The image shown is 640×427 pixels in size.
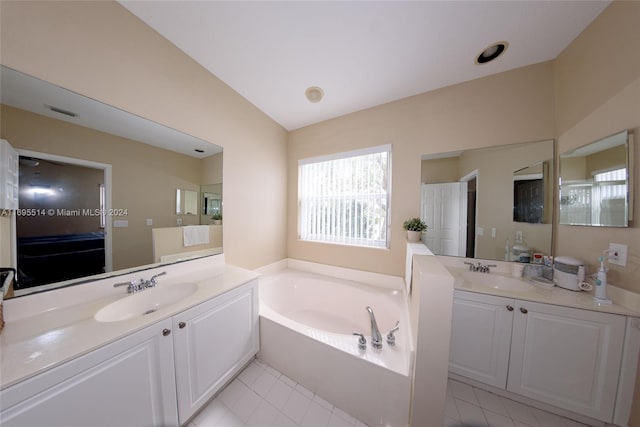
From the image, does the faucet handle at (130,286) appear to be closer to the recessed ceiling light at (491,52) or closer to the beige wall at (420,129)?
the beige wall at (420,129)

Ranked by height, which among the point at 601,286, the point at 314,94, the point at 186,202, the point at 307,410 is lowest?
the point at 307,410

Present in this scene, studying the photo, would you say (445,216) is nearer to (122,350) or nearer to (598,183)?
(598,183)

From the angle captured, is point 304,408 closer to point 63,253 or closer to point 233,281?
point 233,281

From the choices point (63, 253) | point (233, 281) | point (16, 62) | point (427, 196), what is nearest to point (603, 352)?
point (427, 196)

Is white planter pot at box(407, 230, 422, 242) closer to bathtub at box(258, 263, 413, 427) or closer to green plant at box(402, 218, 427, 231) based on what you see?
green plant at box(402, 218, 427, 231)

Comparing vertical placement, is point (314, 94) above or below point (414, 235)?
above

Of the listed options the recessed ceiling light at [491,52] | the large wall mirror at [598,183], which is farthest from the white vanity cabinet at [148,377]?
Answer: the recessed ceiling light at [491,52]

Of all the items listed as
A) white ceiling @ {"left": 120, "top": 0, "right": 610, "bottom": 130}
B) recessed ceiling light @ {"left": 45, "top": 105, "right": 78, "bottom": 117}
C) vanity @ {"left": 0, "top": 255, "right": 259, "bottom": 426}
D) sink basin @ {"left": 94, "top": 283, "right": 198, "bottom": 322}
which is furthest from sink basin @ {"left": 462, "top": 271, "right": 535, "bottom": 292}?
recessed ceiling light @ {"left": 45, "top": 105, "right": 78, "bottom": 117}

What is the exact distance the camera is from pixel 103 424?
0.78m

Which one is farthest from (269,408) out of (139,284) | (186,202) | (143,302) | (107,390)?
(186,202)

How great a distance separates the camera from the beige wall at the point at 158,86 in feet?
3.02

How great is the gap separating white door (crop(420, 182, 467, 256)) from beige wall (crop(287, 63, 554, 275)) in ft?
0.38

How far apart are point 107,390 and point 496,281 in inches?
99.7

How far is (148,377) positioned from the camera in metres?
0.91
